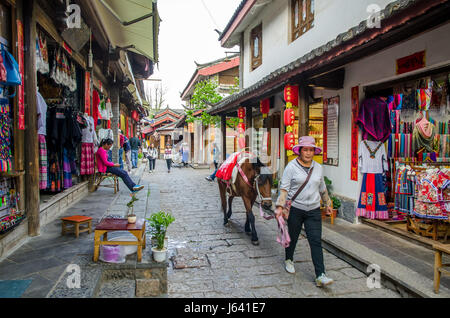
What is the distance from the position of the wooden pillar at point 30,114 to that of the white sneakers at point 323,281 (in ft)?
13.9

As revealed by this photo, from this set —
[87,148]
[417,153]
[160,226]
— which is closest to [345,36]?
[417,153]

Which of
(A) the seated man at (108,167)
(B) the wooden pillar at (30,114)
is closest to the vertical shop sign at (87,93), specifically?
(A) the seated man at (108,167)

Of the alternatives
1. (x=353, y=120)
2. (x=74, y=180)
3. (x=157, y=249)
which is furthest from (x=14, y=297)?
(x=353, y=120)

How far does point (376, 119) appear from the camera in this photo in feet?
19.6

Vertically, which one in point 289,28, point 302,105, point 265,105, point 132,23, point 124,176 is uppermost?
point 289,28

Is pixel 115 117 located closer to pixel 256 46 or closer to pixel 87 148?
pixel 87 148

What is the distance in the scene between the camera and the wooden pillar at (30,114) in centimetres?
435

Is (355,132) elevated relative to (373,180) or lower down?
elevated

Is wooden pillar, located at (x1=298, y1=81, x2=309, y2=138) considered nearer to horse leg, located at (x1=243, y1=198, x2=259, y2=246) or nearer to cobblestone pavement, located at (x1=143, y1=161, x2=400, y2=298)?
horse leg, located at (x1=243, y1=198, x2=259, y2=246)

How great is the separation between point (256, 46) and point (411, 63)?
313 inches

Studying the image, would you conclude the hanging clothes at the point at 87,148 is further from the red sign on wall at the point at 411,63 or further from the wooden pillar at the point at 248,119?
the red sign on wall at the point at 411,63
